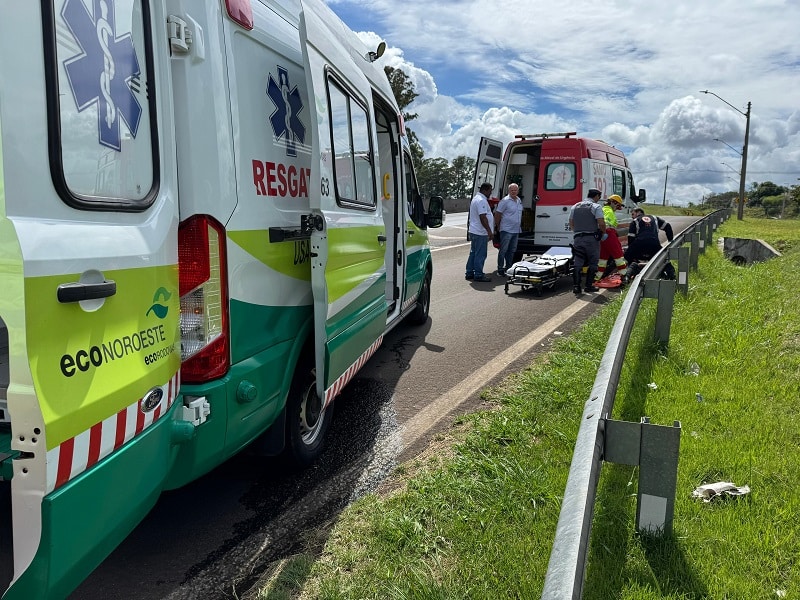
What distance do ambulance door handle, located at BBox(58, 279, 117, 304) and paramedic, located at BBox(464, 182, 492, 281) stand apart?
906 centimetres

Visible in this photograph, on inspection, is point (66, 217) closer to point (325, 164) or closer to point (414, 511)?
point (325, 164)

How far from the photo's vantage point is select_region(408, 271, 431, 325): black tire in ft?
23.4

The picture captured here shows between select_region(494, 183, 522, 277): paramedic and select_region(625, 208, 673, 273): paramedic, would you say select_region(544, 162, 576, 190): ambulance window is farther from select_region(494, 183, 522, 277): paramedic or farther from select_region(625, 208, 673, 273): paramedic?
select_region(625, 208, 673, 273): paramedic

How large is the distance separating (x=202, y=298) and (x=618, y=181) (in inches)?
523

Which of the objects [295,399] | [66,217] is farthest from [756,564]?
[66,217]

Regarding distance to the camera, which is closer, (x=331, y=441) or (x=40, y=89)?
(x=40, y=89)

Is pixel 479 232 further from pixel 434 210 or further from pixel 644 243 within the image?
pixel 434 210

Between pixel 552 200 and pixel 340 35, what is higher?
pixel 340 35

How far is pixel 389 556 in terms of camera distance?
2.64 m

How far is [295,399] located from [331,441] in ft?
2.70

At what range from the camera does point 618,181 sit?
1402 centimetres

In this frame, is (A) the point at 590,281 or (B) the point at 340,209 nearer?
(B) the point at 340,209

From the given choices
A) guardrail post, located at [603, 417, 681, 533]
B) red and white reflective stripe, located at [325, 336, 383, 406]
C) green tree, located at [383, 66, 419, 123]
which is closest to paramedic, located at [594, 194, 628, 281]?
red and white reflective stripe, located at [325, 336, 383, 406]

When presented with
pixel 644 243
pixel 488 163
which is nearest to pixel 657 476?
pixel 644 243
